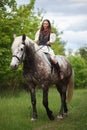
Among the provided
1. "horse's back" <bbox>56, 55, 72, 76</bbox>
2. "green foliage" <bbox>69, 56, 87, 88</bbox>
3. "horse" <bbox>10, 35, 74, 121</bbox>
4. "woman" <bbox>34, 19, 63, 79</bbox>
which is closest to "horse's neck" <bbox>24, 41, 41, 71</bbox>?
"horse" <bbox>10, 35, 74, 121</bbox>

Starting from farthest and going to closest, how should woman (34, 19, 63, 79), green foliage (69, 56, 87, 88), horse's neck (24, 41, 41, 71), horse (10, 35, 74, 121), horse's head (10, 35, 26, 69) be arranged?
green foliage (69, 56, 87, 88) < woman (34, 19, 63, 79) < horse's neck (24, 41, 41, 71) < horse (10, 35, 74, 121) < horse's head (10, 35, 26, 69)

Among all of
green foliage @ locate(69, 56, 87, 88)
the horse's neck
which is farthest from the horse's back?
green foliage @ locate(69, 56, 87, 88)

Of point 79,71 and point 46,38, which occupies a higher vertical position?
point 46,38

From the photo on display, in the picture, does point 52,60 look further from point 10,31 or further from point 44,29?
point 10,31

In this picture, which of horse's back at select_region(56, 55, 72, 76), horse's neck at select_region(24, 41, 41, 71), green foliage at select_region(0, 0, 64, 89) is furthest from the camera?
green foliage at select_region(0, 0, 64, 89)

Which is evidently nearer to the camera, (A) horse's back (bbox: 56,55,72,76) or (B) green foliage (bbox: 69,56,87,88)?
(A) horse's back (bbox: 56,55,72,76)

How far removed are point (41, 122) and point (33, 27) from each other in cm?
1633

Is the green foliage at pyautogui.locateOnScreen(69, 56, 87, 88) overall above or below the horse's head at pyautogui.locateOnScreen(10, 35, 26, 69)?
below

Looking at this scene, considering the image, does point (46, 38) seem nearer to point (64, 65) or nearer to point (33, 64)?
point (33, 64)

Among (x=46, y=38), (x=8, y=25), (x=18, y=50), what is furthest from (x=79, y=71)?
(x=18, y=50)

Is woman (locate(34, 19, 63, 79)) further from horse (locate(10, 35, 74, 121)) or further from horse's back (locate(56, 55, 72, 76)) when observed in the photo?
horse's back (locate(56, 55, 72, 76))

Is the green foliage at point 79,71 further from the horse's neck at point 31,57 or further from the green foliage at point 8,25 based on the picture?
the horse's neck at point 31,57

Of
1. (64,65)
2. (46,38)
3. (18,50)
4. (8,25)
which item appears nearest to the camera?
(18,50)

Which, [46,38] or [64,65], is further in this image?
[64,65]
